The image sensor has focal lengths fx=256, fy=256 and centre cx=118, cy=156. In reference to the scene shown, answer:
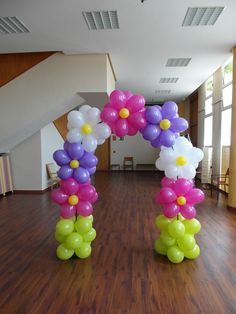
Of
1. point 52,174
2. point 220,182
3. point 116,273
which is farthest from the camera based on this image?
point 52,174

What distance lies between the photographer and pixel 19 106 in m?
5.54

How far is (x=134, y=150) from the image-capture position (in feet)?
43.3

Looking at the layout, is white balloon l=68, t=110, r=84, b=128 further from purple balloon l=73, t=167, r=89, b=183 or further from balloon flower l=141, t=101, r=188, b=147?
balloon flower l=141, t=101, r=188, b=147

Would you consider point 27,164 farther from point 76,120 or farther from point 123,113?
point 123,113

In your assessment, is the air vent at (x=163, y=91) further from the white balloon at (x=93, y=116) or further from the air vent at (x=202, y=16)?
the white balloon at (x=93, y=116)

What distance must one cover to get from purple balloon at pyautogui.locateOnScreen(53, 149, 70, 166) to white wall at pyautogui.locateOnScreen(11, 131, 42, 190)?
420 cm

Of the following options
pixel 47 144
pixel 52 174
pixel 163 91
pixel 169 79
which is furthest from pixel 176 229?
pixel 163 91

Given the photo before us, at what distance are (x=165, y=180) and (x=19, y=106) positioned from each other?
3.76m

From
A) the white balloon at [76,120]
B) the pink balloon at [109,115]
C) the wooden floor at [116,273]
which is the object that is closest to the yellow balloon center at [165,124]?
the pink balloon at [109,115]

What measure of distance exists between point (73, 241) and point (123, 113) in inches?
66.4

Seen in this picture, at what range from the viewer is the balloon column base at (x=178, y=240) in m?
3.13

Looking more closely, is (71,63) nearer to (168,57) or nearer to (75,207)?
(168,57)

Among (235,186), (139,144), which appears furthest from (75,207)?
(139,144)

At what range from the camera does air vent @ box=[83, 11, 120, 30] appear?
3822mm
